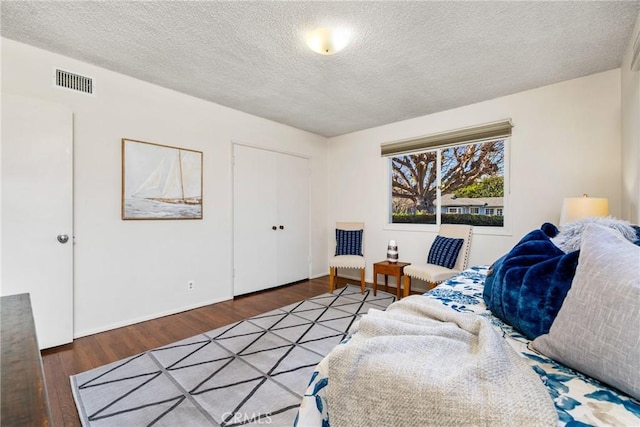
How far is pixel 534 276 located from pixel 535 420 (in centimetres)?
71

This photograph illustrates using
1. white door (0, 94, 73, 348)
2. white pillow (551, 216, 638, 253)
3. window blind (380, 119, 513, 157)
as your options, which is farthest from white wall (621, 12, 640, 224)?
white door (0, 94, 73, 348)

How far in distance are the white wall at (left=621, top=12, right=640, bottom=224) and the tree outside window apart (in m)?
1.00

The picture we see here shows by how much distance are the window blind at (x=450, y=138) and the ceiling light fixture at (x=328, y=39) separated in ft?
6.64

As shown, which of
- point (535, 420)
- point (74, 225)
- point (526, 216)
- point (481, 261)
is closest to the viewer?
point (535, 420)

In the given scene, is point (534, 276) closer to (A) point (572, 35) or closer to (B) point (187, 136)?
(A) point (572, 35)

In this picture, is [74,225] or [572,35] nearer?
[572,35]

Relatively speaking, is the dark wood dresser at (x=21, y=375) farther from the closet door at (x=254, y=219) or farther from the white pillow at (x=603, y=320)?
the closet door at (x=254, y=219)

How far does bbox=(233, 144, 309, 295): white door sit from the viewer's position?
3.72m

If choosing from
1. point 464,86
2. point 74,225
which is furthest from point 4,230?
point 464,86

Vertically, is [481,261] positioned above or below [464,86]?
below

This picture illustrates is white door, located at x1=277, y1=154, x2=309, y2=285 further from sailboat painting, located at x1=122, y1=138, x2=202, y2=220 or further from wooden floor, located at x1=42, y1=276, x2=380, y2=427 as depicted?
sailboat painting, located at x1=122, y1=138, x2=202, y2=220

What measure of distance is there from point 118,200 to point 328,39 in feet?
7.88

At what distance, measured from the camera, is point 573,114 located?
9.10ft

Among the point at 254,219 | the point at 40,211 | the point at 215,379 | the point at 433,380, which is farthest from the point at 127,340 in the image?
the point at 433,380
